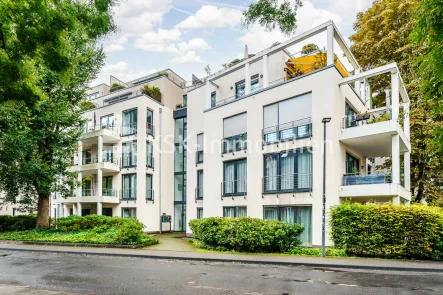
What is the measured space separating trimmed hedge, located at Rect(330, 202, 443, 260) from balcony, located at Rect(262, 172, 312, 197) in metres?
3.28

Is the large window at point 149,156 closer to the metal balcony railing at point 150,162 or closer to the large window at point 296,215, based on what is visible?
the metal balcony railing at point 150,162

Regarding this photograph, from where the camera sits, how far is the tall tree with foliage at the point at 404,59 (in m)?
20.4

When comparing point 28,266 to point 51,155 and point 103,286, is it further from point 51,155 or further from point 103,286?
point 51,155

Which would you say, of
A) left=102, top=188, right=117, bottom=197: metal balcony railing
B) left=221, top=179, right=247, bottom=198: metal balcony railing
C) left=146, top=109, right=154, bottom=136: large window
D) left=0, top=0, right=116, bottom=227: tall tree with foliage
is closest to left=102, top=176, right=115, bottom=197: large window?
left=102, top=188, right=117, bottom=197: metal balcony railing

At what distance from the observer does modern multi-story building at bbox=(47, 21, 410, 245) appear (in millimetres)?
15641

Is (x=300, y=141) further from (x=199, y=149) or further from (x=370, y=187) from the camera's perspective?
(x=199, y=149)

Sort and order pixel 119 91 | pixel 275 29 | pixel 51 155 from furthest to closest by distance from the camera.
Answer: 1. pixel 119 91
2. pixel 51 155
3. pixel 275 29

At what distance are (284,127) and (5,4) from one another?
14210 millimetres

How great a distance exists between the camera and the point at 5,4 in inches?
193

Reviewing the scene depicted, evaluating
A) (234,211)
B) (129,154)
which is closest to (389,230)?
(234,211)

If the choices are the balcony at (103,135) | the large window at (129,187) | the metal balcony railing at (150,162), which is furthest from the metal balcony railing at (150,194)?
the balcony at (103,135)

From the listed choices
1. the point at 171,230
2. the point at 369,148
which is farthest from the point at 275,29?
the point at 171,230

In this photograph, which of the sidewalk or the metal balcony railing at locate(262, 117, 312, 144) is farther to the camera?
the metal balcony railing at locate(262, 117, 312, 144)

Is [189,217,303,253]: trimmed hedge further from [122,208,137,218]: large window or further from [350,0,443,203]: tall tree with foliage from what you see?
[122,208,137,218]: large window
